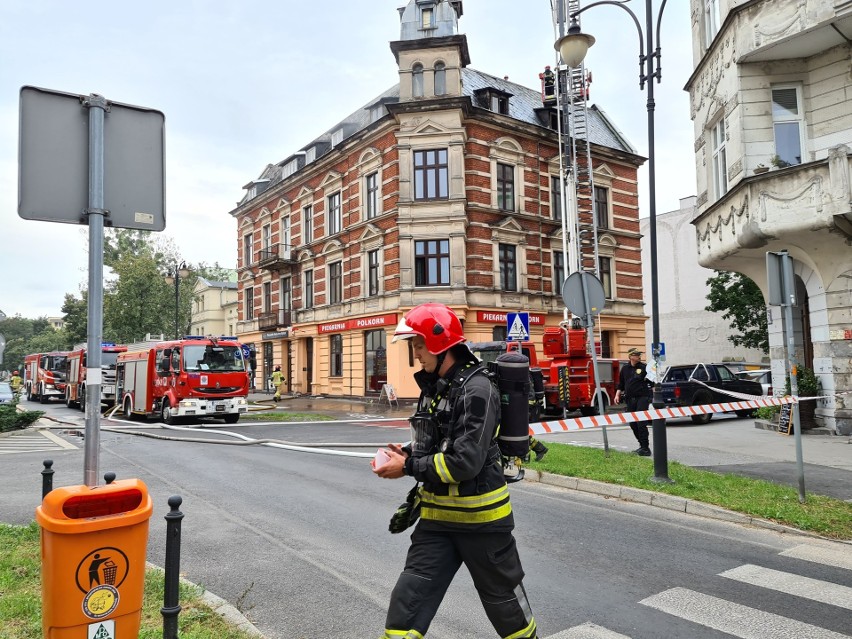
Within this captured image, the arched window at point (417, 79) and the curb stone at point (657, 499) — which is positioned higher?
the arched window at point (417, 79)

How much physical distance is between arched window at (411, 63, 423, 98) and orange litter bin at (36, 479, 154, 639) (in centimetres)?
2650

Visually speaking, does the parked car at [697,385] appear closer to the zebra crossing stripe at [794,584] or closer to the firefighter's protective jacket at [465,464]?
the zebra crossing stripe at [794,584]

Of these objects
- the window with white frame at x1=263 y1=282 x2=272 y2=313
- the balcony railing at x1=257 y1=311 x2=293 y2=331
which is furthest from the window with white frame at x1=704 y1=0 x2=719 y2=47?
the window with white frame at x1=263 y1=282 x2=272 y2=313

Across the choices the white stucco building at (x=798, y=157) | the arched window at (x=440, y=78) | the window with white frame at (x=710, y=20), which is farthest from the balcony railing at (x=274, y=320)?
the white stucco building at (x=798, y=157)

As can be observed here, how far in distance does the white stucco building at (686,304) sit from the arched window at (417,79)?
21694mm

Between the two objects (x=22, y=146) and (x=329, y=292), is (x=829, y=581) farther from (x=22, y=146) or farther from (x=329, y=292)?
(x=329, y=292)

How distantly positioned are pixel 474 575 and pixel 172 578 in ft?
5.42

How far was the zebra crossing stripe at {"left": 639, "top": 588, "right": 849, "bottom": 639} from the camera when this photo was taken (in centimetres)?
380

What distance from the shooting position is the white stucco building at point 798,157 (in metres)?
12.5

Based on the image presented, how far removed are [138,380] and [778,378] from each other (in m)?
19.6

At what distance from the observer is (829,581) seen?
4773mm

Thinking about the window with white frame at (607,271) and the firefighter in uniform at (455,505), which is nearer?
the firefighter in uniform at (455,505)

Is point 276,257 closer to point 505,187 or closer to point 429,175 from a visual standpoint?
point 429,175

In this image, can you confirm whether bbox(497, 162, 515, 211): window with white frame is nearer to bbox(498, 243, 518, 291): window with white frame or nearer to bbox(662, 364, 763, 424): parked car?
bbox(498, 243, 518, 291): window with white frame
